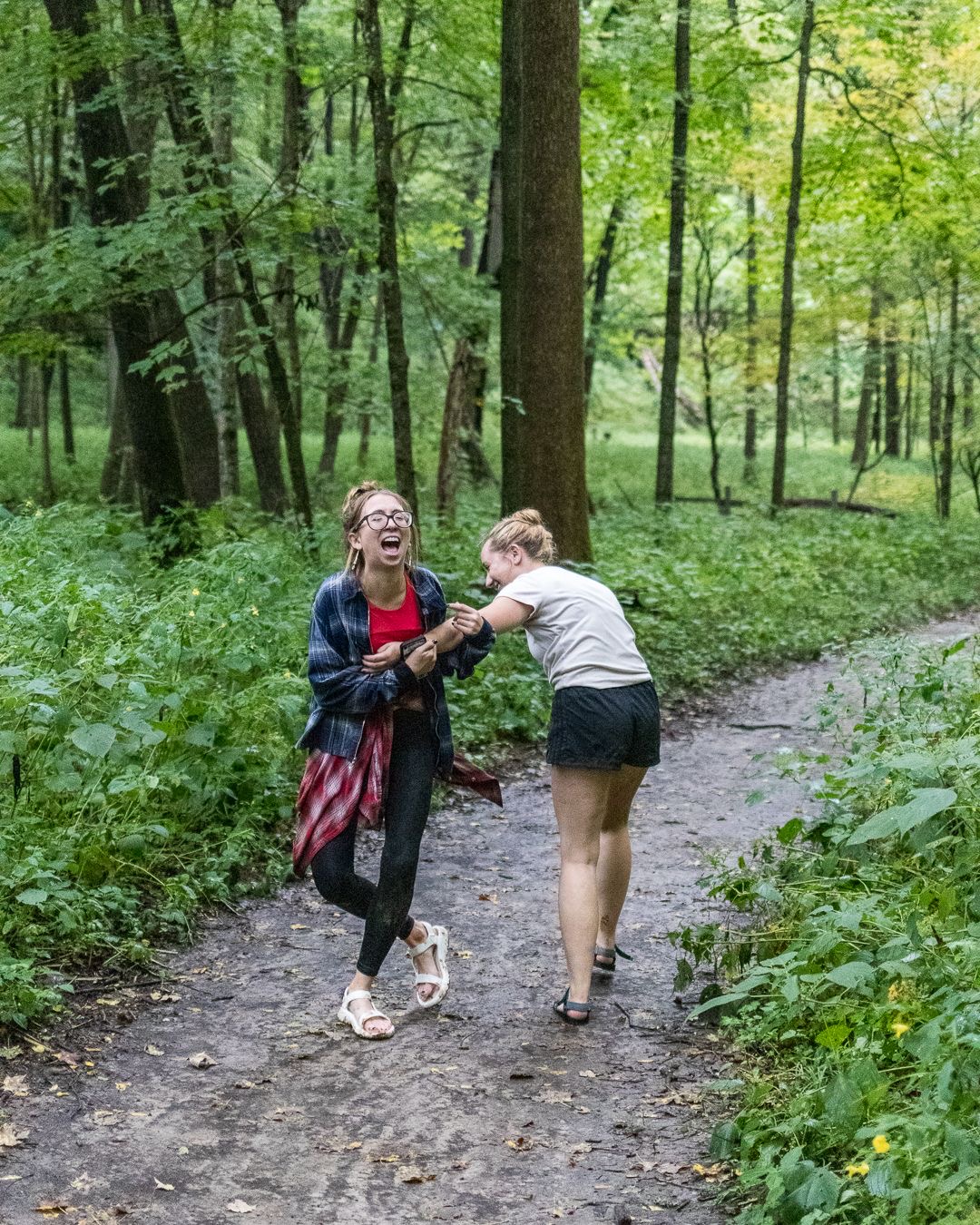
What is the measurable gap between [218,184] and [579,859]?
27.1 ft

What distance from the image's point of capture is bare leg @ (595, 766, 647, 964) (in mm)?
5090

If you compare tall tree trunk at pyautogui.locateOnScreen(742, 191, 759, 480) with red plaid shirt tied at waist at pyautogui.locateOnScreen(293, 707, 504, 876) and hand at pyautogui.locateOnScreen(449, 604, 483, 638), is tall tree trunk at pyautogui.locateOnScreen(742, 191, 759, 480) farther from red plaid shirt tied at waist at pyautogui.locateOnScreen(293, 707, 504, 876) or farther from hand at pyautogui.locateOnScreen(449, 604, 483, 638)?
red plaid shirt tied at waist at pyautogui.locateOnScreen(293, 707, 504, 876)

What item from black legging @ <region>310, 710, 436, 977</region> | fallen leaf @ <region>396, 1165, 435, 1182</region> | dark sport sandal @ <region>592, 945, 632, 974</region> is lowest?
dark sport sandal @ <region>592, 945, 632, 974</region>

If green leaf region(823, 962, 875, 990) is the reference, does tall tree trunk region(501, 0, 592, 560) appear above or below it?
above

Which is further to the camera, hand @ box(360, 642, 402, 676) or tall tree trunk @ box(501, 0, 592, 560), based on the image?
tall tree trunk @ box(501, 0, 592, 560)

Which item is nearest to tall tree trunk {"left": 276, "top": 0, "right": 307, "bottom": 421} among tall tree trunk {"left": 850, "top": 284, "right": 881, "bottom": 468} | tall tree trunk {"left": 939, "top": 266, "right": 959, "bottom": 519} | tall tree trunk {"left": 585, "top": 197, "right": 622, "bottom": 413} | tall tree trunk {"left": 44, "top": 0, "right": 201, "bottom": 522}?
tall tree trunk {"left": 44, "top": 0, "right": 201, "bottom": 522}

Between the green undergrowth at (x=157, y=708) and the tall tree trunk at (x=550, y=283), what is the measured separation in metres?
1.19

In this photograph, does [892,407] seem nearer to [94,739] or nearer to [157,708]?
[157,708]

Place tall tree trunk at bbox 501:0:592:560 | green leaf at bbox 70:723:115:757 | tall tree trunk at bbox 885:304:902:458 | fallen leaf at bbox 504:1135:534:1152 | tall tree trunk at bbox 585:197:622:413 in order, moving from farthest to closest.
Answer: tall tree trunk at bbox 885:304:902:458 → tall tree trunk at bbox 585:197:622:413 → tall tree trunk at bbox 501:0:592:560 → green leaf at bbox 70:723:115:757 → fallen leaf at bbox 504:1135:534:1152

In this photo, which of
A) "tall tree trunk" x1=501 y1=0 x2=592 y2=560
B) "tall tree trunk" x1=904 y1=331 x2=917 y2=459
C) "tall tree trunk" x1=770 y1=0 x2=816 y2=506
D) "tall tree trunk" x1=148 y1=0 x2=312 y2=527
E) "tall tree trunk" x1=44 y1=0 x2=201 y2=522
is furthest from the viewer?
"tall tree trunk" x1=904 y1=331 x2=917 y2=459

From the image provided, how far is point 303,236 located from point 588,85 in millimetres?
8967

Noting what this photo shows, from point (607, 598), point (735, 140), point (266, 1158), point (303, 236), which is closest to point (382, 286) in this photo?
point (303, 236)

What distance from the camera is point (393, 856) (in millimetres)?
4715

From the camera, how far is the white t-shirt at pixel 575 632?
4793 millimetres
